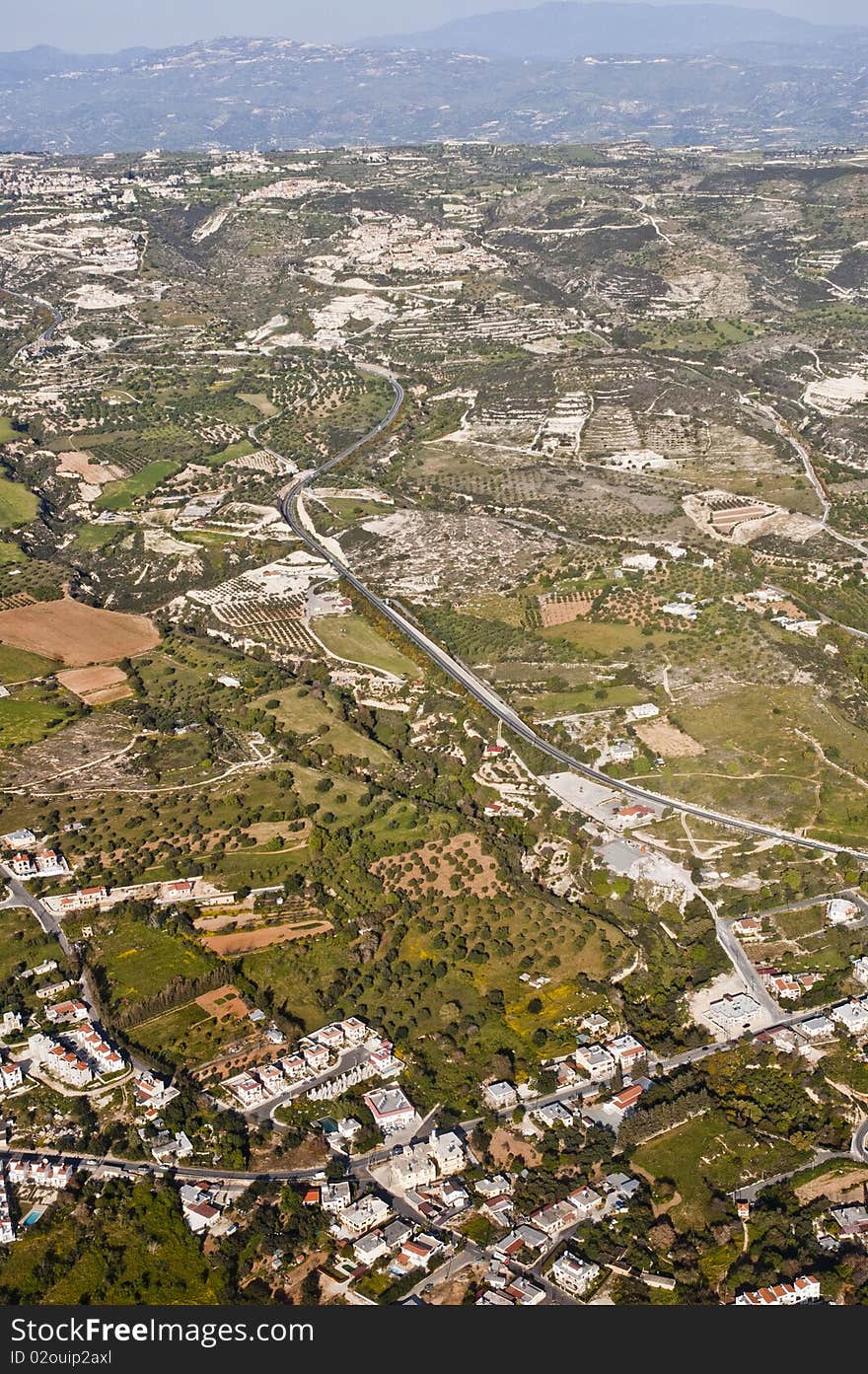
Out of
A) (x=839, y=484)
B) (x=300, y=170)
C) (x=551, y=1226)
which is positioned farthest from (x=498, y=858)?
(x=300, y=170)

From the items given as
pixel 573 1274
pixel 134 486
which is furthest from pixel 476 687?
pixel 134 486

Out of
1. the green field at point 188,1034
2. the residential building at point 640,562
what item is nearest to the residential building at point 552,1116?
the green field at point 188,1034

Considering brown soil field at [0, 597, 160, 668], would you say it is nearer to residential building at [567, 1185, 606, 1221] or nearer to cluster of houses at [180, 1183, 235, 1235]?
cluster of houses at [180, 1183, 235, 1235]

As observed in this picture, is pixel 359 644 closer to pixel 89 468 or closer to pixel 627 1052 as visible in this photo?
pixel 627 1052

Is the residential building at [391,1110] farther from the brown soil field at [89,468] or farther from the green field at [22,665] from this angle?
the brown soil field at [89,468]

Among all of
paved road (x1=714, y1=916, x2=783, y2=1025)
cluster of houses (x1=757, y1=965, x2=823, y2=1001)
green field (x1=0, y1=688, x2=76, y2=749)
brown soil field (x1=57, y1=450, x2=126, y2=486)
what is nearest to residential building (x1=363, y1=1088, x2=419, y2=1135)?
paved road (x1=714, y1=916, x2=783, y2=1025)

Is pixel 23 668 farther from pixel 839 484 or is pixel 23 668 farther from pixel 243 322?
pixel 243 322
